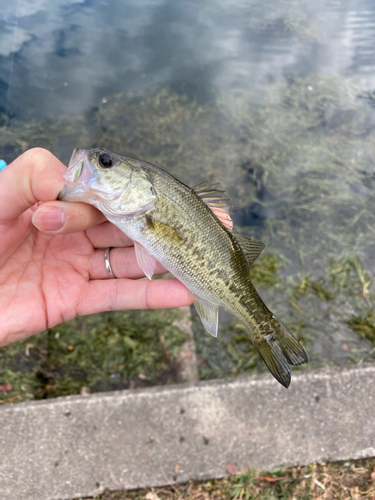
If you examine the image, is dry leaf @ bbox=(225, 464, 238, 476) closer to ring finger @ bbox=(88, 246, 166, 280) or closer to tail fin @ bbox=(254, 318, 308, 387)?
tail fin @ bbox=(254, 318, 308, 387)

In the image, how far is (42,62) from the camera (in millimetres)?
6309

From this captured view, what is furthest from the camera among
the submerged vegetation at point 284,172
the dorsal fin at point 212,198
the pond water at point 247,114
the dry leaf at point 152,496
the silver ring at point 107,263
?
the pond water at point 247,114

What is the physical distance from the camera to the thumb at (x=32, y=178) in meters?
1.81

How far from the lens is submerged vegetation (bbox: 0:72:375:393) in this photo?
3.86 meters

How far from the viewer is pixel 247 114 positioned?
5785mm

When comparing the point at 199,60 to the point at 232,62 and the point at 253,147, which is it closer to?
the point at 232,62

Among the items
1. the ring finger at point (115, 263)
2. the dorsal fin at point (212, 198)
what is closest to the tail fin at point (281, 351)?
the dorsal fin at point (212, 198)

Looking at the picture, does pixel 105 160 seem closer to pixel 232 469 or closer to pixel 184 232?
pixel 184 232

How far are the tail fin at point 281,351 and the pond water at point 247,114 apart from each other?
1.42 metres

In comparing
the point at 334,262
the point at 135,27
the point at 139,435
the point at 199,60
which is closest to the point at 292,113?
the point at 199,60

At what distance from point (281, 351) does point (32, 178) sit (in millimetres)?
2006

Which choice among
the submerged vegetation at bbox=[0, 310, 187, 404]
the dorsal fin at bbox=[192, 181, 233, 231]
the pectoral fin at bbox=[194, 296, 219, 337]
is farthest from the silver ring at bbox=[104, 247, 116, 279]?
the submerged vegetation at bbox=[0, 310, 187, 404]

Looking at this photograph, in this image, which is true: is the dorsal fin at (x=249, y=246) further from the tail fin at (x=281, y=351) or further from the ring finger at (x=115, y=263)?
the ring finger at (x=115, y=263)

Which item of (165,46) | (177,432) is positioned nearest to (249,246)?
(177,432)
